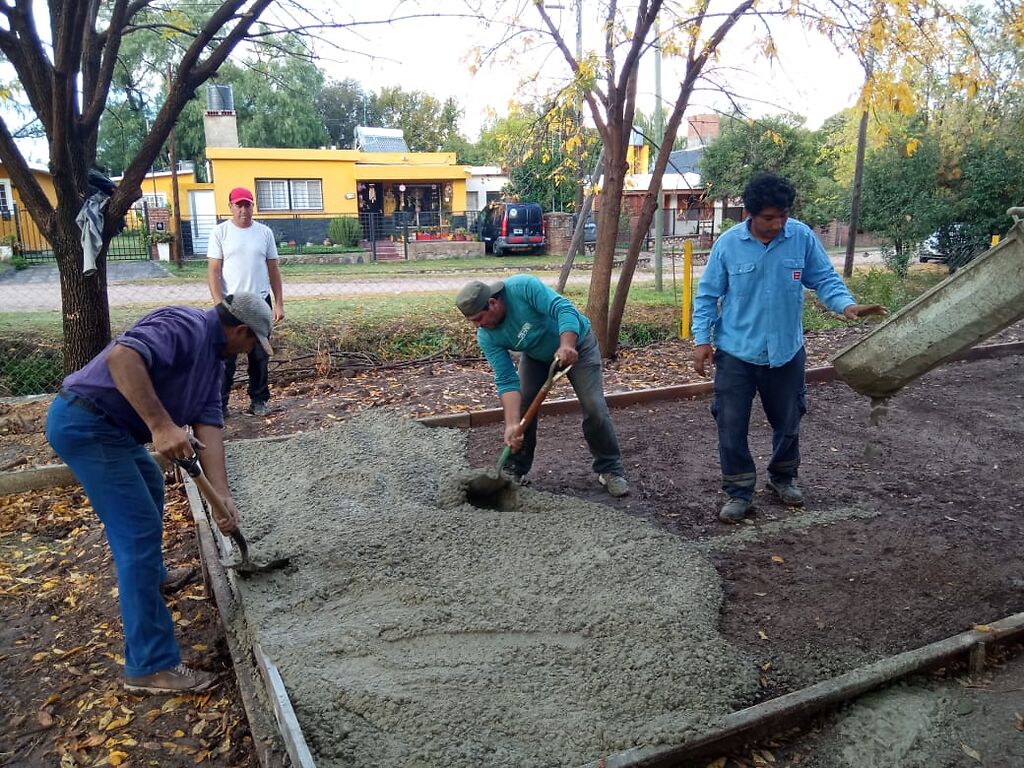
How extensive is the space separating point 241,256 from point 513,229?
60.3 feet

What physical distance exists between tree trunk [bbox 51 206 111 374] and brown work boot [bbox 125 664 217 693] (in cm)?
353

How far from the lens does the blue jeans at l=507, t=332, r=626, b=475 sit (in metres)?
4.56

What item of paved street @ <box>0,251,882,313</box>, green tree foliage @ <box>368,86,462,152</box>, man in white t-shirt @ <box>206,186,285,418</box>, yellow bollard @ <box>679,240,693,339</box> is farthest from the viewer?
green tree foliage @ <box>368,86,462,152</box>

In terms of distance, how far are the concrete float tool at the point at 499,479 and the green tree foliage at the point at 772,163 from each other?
1969 cm

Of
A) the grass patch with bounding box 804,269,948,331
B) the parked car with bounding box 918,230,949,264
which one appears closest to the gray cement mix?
the grass patch with bounding box 804,269,948,331

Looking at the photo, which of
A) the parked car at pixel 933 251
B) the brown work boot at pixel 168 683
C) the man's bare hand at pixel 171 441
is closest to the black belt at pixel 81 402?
the man's bare hand at pixel 171 441

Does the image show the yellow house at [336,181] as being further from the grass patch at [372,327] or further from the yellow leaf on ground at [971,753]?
the yellow leaf on ground at [971,753]

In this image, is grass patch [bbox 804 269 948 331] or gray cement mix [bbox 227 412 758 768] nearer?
gray cement mix [bbox 227 412 758 768]

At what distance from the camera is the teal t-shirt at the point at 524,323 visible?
14.0 feet

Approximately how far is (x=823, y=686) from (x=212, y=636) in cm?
245

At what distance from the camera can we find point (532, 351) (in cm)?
454

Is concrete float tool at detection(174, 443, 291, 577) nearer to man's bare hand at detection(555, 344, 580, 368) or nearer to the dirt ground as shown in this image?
the dirt ground

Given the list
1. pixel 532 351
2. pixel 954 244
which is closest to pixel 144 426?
pixel 532 351

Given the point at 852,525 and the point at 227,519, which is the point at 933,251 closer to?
the point at 852,525
